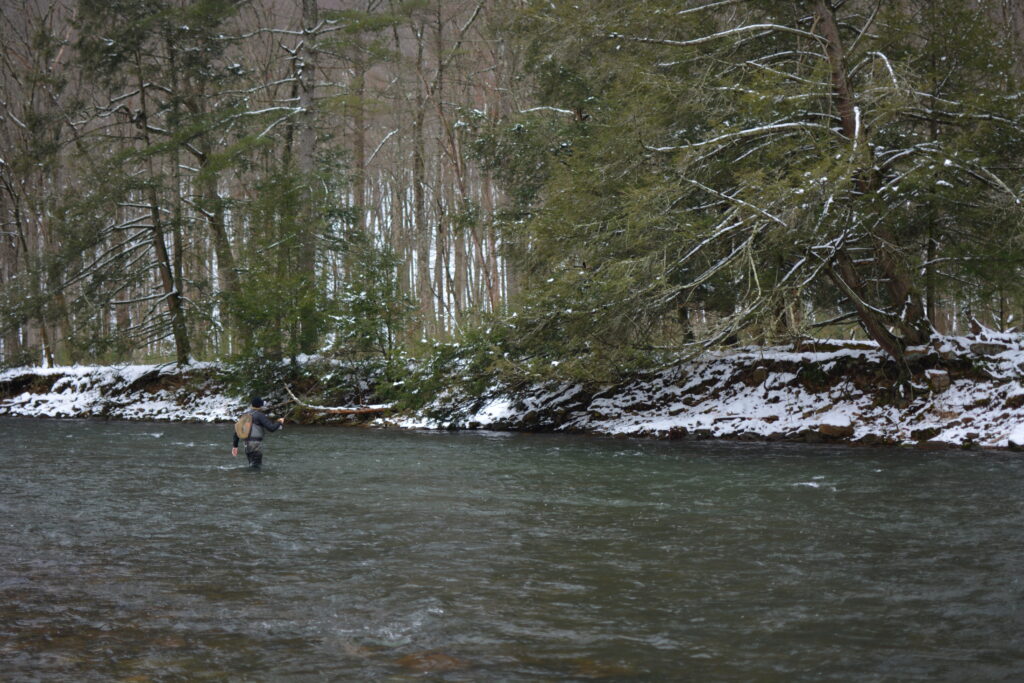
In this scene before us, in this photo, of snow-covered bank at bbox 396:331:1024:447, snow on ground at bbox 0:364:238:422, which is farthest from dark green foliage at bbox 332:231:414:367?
snow on ground at bbox 0:364:238:422

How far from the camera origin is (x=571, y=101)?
24.6m

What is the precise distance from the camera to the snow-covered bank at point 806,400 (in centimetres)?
1642

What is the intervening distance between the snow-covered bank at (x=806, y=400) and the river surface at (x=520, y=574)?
342cm

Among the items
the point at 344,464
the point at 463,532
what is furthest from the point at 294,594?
the point at 344,464

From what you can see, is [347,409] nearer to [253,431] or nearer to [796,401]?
[253,431]

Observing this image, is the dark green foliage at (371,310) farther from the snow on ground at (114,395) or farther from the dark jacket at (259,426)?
the dark jacket at (259,426)

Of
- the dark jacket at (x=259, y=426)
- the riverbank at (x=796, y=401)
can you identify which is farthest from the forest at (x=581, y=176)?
the dark jacket at (x=259, y=426)

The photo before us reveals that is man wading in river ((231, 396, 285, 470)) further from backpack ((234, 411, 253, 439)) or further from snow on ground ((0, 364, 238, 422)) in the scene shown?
snow on ground ((0, 364, 238, 422))

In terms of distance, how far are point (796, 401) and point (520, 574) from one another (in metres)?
13.2

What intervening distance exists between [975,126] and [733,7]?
5379 mm

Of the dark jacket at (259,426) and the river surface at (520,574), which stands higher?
the dark jacket at (259,426)

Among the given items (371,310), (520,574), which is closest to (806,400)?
(371,310)

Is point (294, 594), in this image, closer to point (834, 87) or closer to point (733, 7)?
point (834, 87)

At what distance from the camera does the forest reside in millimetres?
15555
